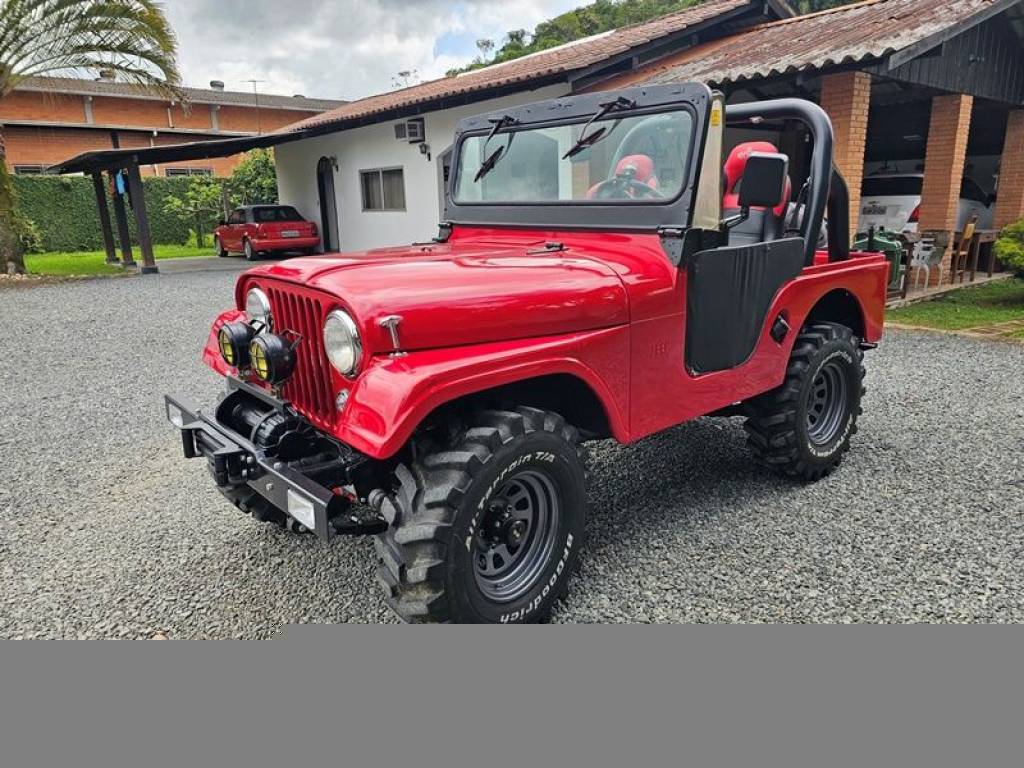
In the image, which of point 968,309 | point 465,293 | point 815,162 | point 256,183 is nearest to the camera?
point 465,293

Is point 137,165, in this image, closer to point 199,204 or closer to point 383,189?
point 383,189

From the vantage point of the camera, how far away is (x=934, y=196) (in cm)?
1066

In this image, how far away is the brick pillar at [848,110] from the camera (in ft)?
28.5

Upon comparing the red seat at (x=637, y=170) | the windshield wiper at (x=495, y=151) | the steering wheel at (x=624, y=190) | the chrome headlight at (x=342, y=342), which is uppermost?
the windshield wiper at (x=495, y=151)

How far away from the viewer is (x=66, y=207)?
22.0m

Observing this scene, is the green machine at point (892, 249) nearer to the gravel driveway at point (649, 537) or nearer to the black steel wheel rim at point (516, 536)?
the gravel driveway at point (649, 537)

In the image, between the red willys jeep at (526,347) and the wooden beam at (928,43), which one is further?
the wooden beam at (928,43)

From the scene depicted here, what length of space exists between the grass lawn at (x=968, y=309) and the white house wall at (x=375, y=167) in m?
6.27

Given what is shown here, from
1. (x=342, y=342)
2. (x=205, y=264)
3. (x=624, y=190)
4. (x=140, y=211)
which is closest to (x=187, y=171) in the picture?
(x=205, y=264)

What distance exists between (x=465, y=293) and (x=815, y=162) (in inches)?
82.5

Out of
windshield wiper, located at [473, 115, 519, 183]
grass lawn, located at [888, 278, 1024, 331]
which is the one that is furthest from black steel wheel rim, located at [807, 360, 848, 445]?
grass lawn, located at [888, 278, 1024, 331]

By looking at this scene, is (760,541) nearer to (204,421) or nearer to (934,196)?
(204,421)

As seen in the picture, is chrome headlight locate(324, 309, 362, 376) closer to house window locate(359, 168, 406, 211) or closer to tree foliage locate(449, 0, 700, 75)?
house window locate(359, 168, 406, 211)

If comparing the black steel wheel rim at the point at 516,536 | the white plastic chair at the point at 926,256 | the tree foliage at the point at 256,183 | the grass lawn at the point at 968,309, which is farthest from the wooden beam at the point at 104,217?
the black steel wheel rim at the point at 516,536
